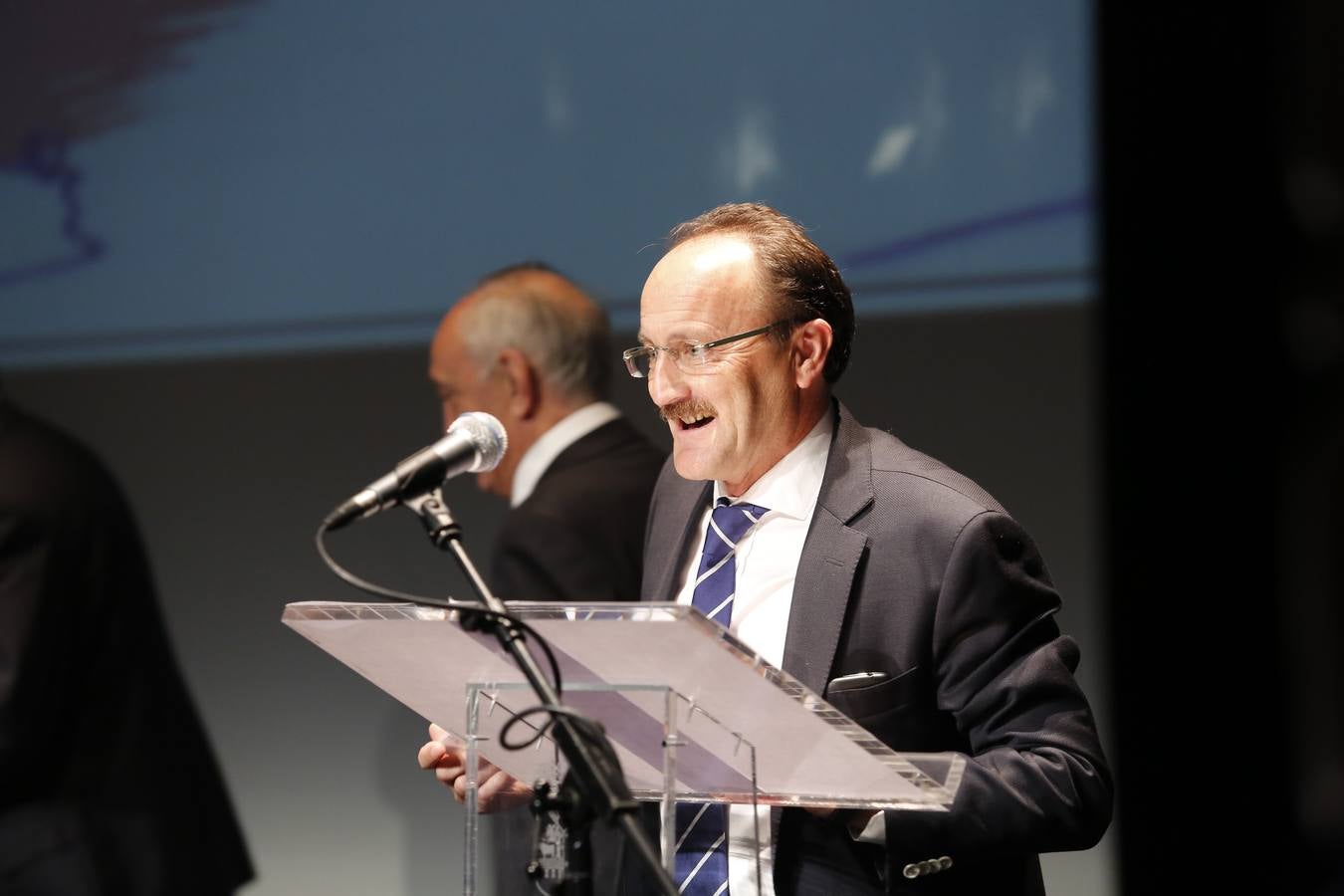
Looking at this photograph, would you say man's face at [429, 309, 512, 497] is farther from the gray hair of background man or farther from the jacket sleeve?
the jacket sleeve

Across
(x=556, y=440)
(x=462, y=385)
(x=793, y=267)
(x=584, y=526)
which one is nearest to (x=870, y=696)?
(x=793, y=267)

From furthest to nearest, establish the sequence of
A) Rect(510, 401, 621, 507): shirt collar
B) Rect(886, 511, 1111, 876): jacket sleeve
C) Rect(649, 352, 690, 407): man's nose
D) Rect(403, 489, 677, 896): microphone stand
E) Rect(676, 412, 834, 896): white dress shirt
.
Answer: Rect(510, 401, 621, 507): shirt collar → Rect(649, 352, 690, 407): man's nose → Rect(676, 412, 834, 896): white dress shirt → Rect(886, 511, 1111, 876): jacket sleeve → Rect(403, 489, 677, 896): microphone stand

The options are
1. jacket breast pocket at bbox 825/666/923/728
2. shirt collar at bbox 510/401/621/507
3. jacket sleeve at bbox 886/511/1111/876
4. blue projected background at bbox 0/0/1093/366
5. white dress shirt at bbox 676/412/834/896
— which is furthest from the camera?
shirt collar at bbox 510/401/621/507

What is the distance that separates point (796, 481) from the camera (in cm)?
233

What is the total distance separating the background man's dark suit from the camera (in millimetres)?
3336

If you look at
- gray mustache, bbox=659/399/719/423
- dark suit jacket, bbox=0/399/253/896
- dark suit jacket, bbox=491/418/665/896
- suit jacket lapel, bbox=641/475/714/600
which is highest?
gray mustache, bbox=659/399/719/423

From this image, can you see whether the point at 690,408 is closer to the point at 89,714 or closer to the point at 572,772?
the point at 572,772

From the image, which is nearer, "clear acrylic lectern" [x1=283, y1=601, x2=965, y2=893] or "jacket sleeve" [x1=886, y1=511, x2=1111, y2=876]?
"clear acrylic lectern" [x1=283, y1=601, x2=965, y2=893]

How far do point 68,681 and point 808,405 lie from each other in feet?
7.76

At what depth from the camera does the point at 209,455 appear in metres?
4.10

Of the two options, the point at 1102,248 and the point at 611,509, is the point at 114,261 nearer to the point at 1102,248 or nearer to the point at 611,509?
the point at 611,509

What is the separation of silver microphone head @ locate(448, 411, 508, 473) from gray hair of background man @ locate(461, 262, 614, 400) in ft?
6.33

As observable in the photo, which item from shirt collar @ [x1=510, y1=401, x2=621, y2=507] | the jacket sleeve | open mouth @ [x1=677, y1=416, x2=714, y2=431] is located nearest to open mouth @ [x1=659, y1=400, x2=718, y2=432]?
open mouth @ [x1=677, y1=416, x2=714, y2=431]

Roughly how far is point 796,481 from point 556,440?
142 cm
